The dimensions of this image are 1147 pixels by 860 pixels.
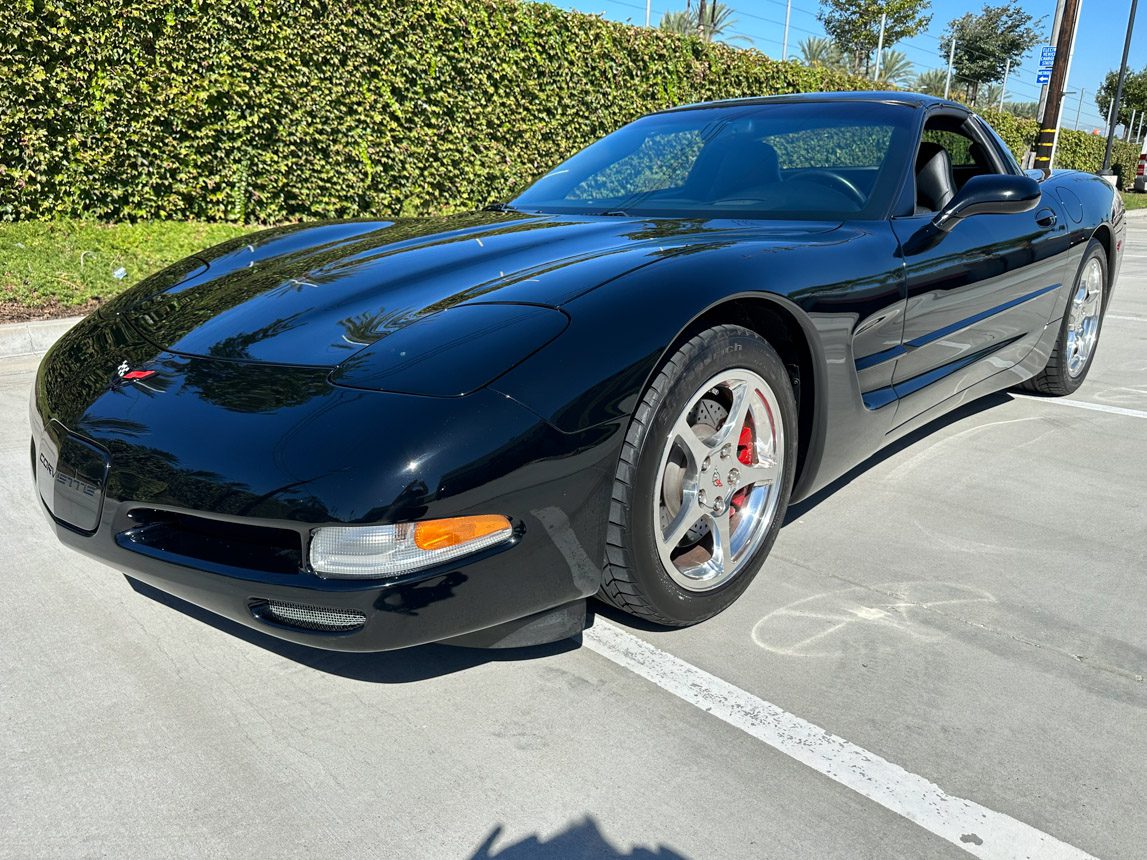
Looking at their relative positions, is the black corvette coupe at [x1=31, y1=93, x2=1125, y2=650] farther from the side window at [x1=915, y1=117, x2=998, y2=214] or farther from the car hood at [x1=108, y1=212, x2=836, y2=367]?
the side window at [x1=915, y1=117, x2=998, y2=214]

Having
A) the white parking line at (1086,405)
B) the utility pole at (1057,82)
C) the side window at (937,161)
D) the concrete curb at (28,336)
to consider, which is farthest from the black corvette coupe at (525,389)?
the utility pole at (1057,82)

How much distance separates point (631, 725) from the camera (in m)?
1.95

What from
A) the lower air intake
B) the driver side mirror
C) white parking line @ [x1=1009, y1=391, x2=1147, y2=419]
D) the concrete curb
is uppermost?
the driver side mirror

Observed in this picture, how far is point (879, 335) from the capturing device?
8.78 ft

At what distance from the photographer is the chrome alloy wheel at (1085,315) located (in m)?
4.37

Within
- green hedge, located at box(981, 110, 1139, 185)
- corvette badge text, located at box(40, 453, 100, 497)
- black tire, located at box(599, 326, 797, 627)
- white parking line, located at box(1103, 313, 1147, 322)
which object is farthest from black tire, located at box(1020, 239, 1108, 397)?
green hedge, located at box(981, 110, 1139, 185)

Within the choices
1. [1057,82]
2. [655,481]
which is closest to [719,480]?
[655,481]

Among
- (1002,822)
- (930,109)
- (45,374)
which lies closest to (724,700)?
(1002,822)

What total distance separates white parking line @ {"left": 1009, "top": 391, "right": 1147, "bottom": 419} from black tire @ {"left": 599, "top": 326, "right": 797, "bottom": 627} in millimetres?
2902

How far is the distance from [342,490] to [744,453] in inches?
45.2

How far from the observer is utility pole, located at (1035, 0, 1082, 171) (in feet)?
45.6

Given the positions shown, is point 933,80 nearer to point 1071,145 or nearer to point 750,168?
point 1071,145

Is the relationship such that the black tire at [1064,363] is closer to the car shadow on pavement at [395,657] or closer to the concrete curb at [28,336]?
the car shadow on pavement at [395,657]

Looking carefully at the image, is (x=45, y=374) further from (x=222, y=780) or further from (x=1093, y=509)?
(x=1093, y=509)
